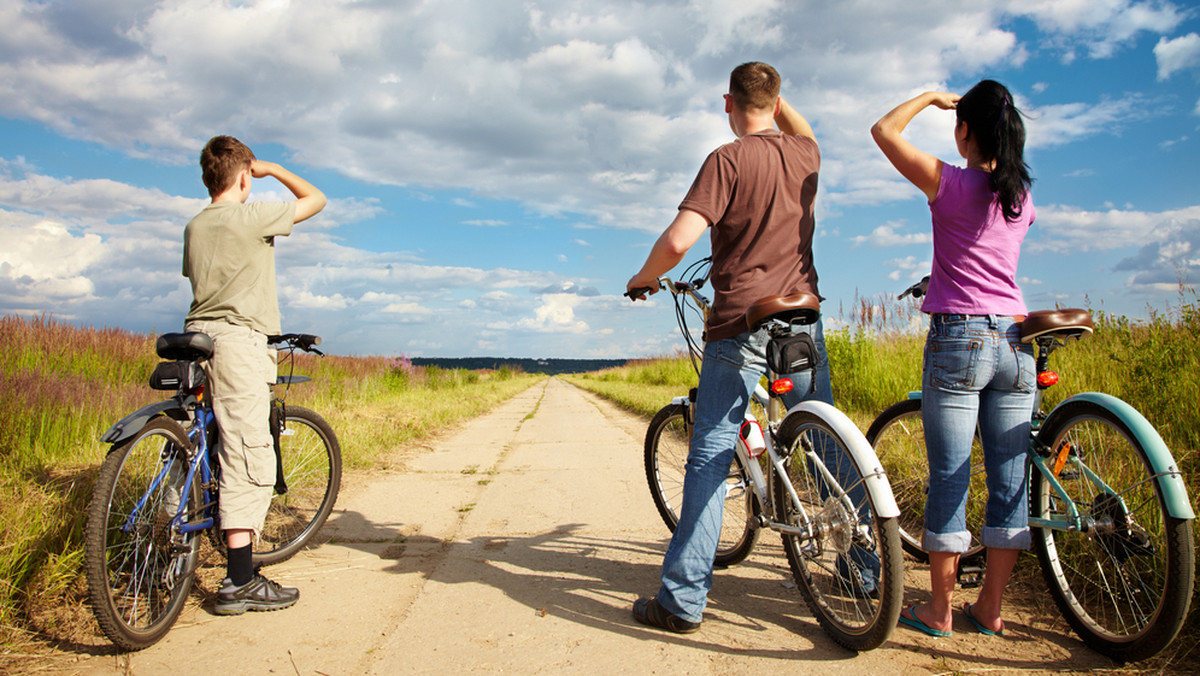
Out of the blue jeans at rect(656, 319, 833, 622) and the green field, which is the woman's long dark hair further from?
the green field

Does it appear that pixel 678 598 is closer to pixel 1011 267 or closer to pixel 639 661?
pixel 639 661

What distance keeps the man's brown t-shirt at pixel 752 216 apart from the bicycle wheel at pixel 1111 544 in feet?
3.86

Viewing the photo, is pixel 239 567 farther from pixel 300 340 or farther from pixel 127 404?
pixel 127 404

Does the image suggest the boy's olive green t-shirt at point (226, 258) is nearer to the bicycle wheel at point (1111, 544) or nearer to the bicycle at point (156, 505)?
the bicycle at point (156, 505)

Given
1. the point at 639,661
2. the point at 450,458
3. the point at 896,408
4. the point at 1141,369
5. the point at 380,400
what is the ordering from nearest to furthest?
the point at 639,661 < the point at 896,408 < the point at 1141,369 < the point at 450,458 < the point at 380,400

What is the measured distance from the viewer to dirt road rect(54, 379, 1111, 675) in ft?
7.42

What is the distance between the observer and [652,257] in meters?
2.54

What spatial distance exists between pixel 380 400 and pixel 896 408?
10.0m

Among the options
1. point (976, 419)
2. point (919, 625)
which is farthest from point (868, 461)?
point (919, 625)

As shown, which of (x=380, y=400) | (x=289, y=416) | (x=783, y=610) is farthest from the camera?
(x=380, y=400)

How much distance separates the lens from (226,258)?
290 cm

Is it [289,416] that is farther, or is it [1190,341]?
[1190,341]

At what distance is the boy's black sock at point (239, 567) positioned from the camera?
2816 mm

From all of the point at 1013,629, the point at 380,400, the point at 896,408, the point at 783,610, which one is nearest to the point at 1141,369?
the point at 896,408
